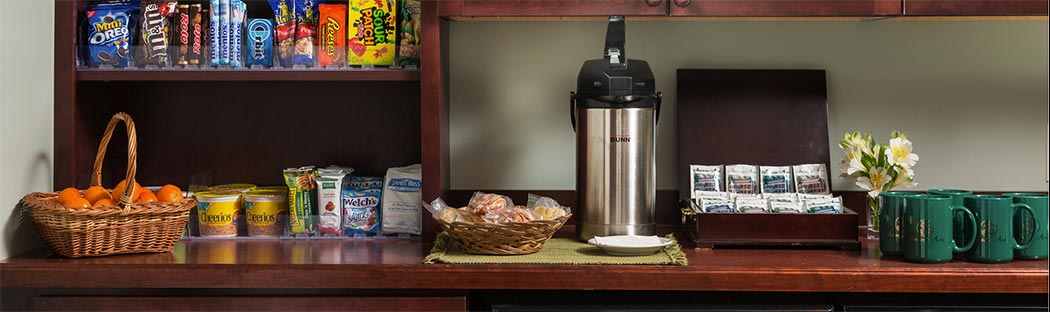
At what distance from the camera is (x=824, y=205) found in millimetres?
2387

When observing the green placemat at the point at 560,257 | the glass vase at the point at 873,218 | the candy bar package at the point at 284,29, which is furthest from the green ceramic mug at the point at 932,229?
the candy bar package at the point at 284,29

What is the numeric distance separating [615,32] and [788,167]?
68 centimetres

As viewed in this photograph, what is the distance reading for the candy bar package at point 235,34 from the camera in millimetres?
2408

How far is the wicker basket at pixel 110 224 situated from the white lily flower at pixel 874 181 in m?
1.71

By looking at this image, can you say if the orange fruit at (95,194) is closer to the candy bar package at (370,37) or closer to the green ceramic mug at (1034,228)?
the candy bar package at (370,37)

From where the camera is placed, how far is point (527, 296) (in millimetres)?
2156

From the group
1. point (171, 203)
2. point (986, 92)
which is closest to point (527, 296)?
point (171, 203)

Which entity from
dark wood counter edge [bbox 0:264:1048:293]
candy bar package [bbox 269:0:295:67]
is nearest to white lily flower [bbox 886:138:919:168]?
dark wood counter edge [bbox 0:264:1048:293]

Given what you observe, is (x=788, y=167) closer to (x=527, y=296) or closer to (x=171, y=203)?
(x=527, y=296)

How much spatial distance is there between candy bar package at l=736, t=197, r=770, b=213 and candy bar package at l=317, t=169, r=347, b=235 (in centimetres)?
103

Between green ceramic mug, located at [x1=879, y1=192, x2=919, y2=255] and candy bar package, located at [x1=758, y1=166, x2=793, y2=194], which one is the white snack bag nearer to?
candy bar package, located at [x1=758, y1=166, x2=793, y2=194]

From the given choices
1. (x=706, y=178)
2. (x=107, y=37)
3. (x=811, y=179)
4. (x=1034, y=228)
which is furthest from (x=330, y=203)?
(x=1034, y=228)

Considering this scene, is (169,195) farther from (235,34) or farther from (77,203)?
(235,34)

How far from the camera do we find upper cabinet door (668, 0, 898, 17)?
2273 mm
